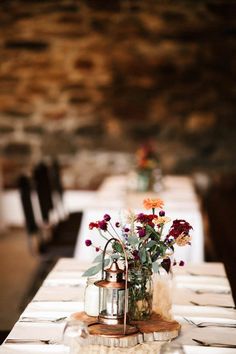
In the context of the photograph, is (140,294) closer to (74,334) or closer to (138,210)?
(74,334)

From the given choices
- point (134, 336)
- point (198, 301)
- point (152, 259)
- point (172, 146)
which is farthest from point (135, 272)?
point (172, 146)

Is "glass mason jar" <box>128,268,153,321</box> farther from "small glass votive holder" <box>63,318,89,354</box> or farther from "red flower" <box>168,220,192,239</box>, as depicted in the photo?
"small glass votive holder" <box>63,318,89,354</box>

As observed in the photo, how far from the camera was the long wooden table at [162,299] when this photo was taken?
6.05 ft

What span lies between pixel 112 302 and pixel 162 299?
0.23 m

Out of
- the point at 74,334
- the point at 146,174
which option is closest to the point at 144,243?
the point at 74,334

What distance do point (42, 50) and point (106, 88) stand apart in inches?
32.1

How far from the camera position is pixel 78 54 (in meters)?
7.19

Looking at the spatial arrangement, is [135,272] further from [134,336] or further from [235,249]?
[235,249]

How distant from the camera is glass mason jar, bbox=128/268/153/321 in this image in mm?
1948

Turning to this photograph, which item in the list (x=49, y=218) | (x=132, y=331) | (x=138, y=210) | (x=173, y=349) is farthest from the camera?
(x=49, y=218)

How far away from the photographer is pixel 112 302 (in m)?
1.89

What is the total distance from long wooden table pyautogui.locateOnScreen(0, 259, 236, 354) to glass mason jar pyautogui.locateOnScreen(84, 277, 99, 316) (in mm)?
111

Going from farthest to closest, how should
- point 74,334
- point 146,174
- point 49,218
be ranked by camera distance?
point 49,218 < point 146,174 < point 74,334

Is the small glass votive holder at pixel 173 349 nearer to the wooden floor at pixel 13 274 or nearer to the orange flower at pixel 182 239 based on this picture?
the orange flower at pixel 182 239
